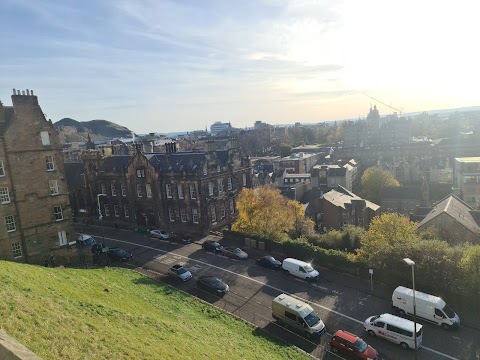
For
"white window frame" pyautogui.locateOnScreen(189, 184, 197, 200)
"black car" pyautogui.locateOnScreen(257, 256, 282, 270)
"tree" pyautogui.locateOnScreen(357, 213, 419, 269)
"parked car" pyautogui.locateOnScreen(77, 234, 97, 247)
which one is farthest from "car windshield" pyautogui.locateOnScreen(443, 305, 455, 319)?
"parked car" pyautogui.locateOnScreen(77, 234, 97, 247)

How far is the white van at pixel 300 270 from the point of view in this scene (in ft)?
121

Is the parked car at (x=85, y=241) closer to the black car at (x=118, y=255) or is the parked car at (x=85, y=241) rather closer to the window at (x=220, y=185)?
the black car at (x=118, y=255)

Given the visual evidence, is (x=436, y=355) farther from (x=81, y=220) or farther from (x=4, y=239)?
(x=81, y=220)

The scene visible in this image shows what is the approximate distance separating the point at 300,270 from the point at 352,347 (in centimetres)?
1359

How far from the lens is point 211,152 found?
57.8 meters

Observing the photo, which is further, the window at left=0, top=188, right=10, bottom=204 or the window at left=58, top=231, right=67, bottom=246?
the window at left=58, top=231, right=67, bottom=246

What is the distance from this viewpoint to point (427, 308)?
28.3 m

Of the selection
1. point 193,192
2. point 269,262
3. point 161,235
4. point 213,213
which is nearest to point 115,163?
point 193,192

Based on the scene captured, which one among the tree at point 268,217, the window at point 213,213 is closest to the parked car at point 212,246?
the tree at point 268,217

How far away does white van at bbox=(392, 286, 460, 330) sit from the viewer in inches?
1080

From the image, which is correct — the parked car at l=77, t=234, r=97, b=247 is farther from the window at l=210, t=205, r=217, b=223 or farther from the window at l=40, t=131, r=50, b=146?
the window at l=210, t=205, r=217, b=223

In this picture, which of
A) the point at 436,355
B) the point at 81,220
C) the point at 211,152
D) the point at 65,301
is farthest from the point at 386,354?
the point at 81,220

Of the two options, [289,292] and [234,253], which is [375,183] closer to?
[234,253]

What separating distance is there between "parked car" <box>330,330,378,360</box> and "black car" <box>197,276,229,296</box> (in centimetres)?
1213
